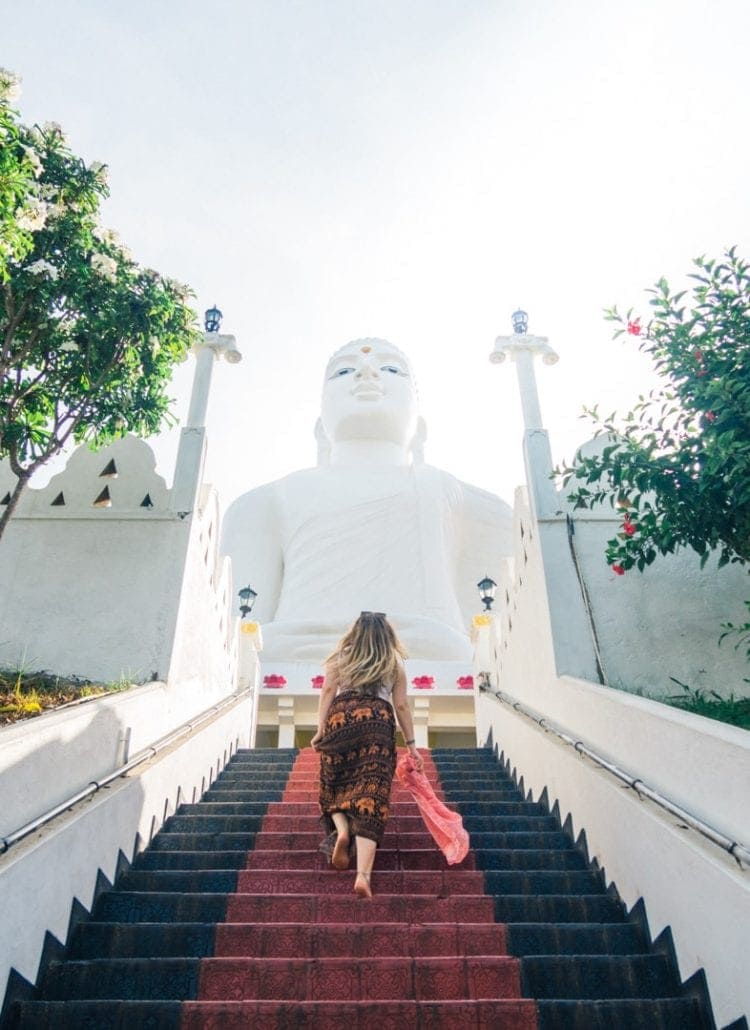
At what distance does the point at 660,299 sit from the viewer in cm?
443

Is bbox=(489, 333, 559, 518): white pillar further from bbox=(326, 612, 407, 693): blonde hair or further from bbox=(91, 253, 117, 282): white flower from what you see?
bbox=(91, 253, 117, 282): white flower

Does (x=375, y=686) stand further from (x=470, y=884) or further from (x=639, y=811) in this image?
(x=639, y=811)

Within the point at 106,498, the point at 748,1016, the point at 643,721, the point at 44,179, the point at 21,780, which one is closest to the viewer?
the point at 748,1016

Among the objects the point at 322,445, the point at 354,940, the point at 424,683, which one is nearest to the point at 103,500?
the point at 354,940

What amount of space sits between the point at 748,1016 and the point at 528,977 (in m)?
0.79

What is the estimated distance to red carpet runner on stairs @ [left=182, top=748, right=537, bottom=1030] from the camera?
2.58 meters

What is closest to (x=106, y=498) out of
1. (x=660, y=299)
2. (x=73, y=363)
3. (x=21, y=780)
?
(x=73, y=363)

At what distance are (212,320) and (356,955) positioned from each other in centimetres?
662

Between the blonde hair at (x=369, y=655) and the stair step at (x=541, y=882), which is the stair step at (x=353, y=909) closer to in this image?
the stair step at (x=541, y=882)

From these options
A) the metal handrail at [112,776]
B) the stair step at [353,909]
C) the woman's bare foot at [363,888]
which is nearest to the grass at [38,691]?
the metal handrail at [112,776]

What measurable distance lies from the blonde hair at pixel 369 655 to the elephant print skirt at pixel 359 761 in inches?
3.1

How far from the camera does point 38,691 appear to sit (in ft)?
14.9

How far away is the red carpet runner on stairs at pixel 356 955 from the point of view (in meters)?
2.58

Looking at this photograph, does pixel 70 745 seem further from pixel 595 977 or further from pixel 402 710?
pixel 595 977
